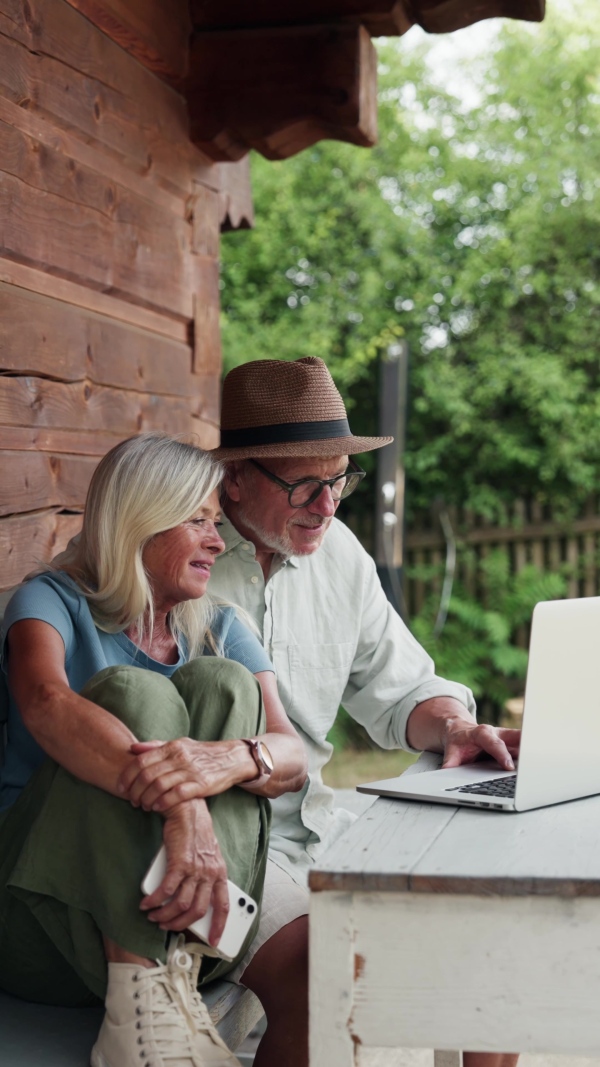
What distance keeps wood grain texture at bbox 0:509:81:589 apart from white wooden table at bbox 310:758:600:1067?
1310 millimetres

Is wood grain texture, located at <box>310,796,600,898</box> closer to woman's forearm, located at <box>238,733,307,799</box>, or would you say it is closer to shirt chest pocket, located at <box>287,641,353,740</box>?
woman's forearm, located at <box>238,733,307,799</box>

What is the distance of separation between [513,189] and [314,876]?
7888mm

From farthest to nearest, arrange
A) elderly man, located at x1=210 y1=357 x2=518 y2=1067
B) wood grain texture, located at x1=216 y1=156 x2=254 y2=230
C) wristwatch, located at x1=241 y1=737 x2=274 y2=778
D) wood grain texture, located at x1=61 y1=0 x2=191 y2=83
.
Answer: wood grain texture, located at x1=216 y1=156 x2=254 y2=230
wood grain texture, located at x1=61 y1=0 x2=191 y2=83
elderly man, located at x1=210 y1=357 x2=518 y2=1067
wristwatch, located at x1=241 y1=737 x2=274 y2=778

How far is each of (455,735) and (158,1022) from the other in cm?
79

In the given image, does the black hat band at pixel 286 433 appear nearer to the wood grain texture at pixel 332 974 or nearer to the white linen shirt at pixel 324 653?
the white linen shirt at pixel 324 653

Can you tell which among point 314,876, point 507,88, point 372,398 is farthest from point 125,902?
point 507,88

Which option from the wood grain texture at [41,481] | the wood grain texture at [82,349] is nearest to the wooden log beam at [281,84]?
the wood grain texture at [82,349]

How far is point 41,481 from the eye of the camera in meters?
2.79

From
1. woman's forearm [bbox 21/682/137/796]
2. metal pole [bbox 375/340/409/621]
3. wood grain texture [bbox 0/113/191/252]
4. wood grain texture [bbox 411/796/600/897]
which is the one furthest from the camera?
metal pole [bbox 375/340/409/621]

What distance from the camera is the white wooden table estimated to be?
131 centimetres

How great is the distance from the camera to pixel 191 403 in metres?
3.91

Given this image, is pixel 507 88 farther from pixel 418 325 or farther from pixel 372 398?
pixel 372 398

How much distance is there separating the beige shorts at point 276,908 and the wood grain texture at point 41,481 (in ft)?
3.54

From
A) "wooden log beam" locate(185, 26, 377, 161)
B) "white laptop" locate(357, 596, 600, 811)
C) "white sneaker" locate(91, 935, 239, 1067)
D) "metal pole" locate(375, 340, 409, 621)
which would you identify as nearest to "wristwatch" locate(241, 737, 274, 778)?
"white laptop" locate(357, 596, 600, 811)
